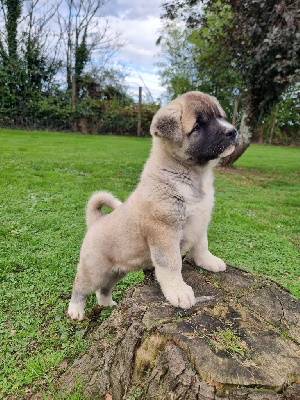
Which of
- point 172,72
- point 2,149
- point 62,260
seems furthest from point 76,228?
point 172,72

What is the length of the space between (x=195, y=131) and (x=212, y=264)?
1.32m

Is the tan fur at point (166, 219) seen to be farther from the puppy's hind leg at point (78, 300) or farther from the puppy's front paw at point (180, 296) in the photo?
the puppy's hind leg at point (78, 300)

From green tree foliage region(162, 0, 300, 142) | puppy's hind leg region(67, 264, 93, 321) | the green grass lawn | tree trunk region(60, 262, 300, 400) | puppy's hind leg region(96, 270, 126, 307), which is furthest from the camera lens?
green tree foliage region(162, 0, 300, 142)

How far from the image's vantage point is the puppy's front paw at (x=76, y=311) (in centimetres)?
383

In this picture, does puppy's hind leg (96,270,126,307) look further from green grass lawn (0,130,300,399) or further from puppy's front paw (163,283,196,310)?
puppy's front paw (163,283,196,310)

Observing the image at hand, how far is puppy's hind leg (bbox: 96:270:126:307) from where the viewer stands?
3.63 meters

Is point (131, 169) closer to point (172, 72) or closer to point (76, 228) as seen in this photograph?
point (76, 228)

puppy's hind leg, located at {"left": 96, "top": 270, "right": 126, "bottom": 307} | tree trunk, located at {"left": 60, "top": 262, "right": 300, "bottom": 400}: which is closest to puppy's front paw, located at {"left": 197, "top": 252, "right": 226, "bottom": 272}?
tree trunk, located at {"left": 60, "top": 262, "right": 300, "bottom": 400}

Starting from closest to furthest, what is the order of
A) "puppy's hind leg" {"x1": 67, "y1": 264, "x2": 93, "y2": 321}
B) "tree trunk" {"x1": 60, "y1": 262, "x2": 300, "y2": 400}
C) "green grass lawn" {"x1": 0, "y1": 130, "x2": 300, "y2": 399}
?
"tree trunk" {"x1": 60, "y1": 262, "x2": 300, "y2": 400} < "green grass lawn" {"x1": 0, "y1": 130, "x2": 300, "y2": 399} < "puppy's hind leg" {"x1": 67, "y1": 264, "x2": 93, "y2": 321}

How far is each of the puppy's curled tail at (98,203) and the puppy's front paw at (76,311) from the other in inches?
38.0

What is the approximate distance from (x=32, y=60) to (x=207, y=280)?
27.0 m

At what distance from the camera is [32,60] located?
2544 cm

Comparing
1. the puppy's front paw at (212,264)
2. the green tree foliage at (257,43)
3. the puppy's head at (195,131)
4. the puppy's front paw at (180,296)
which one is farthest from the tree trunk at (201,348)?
the green tree foliage at (257,43)

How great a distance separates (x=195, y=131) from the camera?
3.11 meters
